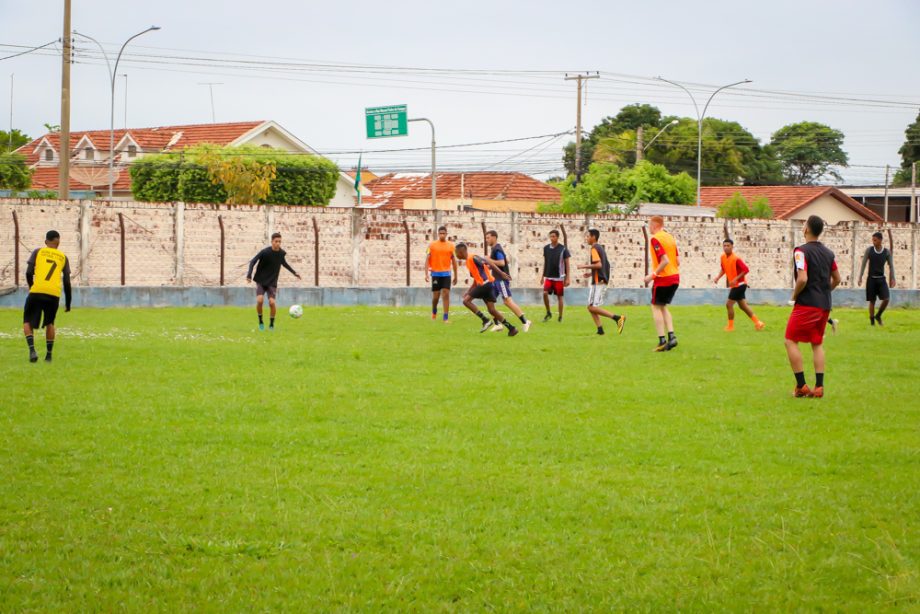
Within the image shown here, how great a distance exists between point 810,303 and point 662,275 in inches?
197

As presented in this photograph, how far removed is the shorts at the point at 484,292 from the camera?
20281 millimetres

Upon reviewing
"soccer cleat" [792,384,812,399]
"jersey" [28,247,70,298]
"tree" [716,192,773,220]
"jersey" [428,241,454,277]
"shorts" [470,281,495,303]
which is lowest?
"soccer cleat" [792,384,812,399]

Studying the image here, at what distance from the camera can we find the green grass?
5379 mm

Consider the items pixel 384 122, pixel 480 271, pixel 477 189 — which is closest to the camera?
pixel 480 271

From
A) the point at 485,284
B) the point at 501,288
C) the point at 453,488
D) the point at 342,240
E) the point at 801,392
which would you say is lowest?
the point at 453,488

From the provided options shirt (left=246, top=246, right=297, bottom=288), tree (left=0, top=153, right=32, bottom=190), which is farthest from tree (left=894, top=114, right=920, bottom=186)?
shirt (left=246, top=246, right=297, bottom=288)

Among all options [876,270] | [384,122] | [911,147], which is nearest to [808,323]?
[876,270]

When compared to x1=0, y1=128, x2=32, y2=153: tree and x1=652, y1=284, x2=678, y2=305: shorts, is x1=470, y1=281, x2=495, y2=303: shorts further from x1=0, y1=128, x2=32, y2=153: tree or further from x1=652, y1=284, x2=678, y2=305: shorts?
x1=0, y1=128, x2=32, y2=153: tree

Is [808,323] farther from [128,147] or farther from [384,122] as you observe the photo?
[128,147]

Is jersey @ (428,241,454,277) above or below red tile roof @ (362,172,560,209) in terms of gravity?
below

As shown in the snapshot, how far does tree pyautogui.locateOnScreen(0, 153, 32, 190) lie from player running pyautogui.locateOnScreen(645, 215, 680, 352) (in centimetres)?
5222

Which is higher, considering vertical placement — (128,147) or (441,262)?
(128,147)

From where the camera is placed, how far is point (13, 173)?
6184cm

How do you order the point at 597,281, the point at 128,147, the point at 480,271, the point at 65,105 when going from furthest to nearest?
the point at 128,147 → the point at 65,105 → the point at 597,281 → the point at 480,271
